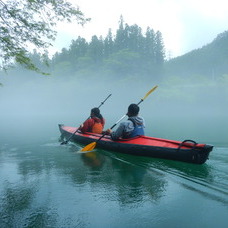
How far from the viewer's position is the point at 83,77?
261 feet

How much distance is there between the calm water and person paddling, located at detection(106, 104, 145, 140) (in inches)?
33.6

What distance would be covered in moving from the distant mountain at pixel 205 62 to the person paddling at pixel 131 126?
88.2 m

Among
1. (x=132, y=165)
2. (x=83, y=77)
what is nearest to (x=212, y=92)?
(x=83, y=77)

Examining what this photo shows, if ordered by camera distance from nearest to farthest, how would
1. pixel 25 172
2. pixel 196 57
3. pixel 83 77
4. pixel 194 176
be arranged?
1. pixel 194 176
2. pixel 25 172
3. pixel 83 77
4. pixel 196 57

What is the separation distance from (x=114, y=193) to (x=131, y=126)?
11.2 feet

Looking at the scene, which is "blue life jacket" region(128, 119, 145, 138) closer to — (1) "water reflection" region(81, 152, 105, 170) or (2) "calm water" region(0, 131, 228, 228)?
(2) "calm water" region(0, 131, 228, 228)

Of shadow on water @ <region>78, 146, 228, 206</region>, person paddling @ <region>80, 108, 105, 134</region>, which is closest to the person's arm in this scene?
person paddling @ <region>80, 108, 105, 134</region>

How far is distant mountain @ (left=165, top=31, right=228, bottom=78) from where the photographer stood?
9529 centimetres

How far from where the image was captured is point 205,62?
10150cm

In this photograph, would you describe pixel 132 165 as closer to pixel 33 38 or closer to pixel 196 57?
pixel 33 38

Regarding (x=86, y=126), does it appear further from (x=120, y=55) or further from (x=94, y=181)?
(x=120, y=55)

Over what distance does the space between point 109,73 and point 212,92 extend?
32.7 m

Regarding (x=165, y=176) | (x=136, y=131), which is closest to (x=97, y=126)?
(x=136, y=131)

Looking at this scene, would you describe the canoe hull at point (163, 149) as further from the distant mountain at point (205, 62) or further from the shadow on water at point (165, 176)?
the distant mountain at point (205, 62)
